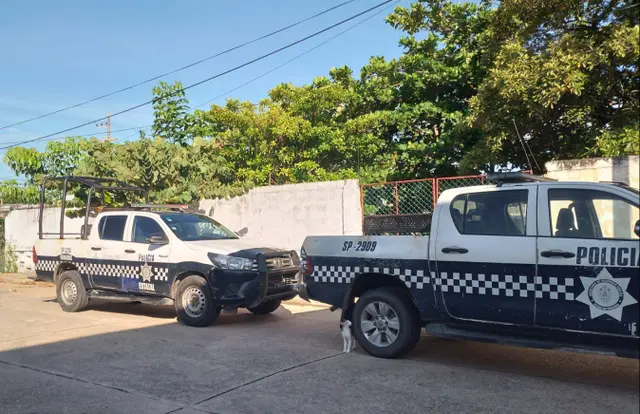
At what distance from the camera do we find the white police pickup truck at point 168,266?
28.3 ft

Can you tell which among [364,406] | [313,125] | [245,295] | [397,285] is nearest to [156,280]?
[245,295]

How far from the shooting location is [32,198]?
24.1 metres

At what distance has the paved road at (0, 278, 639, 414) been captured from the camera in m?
5.01

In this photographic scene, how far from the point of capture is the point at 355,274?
22.3 feet

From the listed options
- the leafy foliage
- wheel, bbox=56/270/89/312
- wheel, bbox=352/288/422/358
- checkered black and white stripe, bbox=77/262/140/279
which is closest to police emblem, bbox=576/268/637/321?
wheel, bbox=352/288/422/358

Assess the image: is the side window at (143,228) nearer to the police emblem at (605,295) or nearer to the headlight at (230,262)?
the headlight at (230,262)

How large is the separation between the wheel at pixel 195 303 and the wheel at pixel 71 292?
2.41 metres

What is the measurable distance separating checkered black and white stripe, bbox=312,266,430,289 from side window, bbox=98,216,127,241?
427 cm

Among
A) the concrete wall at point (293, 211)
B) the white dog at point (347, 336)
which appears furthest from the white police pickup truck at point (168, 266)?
the concrete wall at point (293, 211)

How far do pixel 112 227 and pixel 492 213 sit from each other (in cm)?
673

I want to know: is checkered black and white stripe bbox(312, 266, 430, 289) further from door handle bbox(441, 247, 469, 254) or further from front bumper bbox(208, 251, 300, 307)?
front bumper bbox(208, 251, 300, 307)

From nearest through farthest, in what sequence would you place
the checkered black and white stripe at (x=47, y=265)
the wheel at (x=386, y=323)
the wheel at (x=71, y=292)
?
the wheel at (x=386, y=323) → the wheel at (x=71, y=292) → the checkered black and white stripe at (x=47, y=265)

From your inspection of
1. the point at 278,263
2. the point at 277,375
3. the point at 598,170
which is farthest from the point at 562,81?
the point at 277,375

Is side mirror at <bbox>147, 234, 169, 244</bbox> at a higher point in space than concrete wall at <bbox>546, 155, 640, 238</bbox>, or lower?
lower
